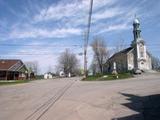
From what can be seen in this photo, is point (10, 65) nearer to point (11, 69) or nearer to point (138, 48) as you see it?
point (11, 69)

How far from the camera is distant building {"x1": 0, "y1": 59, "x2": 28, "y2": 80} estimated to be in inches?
2955

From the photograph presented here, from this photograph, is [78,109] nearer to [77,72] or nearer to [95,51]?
[95,51]

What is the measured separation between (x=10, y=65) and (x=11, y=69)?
126 centimetres

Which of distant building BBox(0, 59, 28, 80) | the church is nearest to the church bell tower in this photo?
the church

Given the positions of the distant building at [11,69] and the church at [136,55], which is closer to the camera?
the distant building at [11,69]

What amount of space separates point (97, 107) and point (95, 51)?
281 feet

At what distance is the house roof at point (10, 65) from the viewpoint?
75.4 m

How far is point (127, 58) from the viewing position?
9588 cm

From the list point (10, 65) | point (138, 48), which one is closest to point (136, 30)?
point (138, 48)

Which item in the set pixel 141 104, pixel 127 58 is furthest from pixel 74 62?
pixel 141 104

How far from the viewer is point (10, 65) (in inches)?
A: 3027

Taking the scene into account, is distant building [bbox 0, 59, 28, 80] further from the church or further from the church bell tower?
the church bell tower

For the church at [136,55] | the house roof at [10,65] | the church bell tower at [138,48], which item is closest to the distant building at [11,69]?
the house roof at [10,65]

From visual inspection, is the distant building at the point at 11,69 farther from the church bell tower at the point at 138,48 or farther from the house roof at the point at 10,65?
the church bell tower at the point at 138,48
